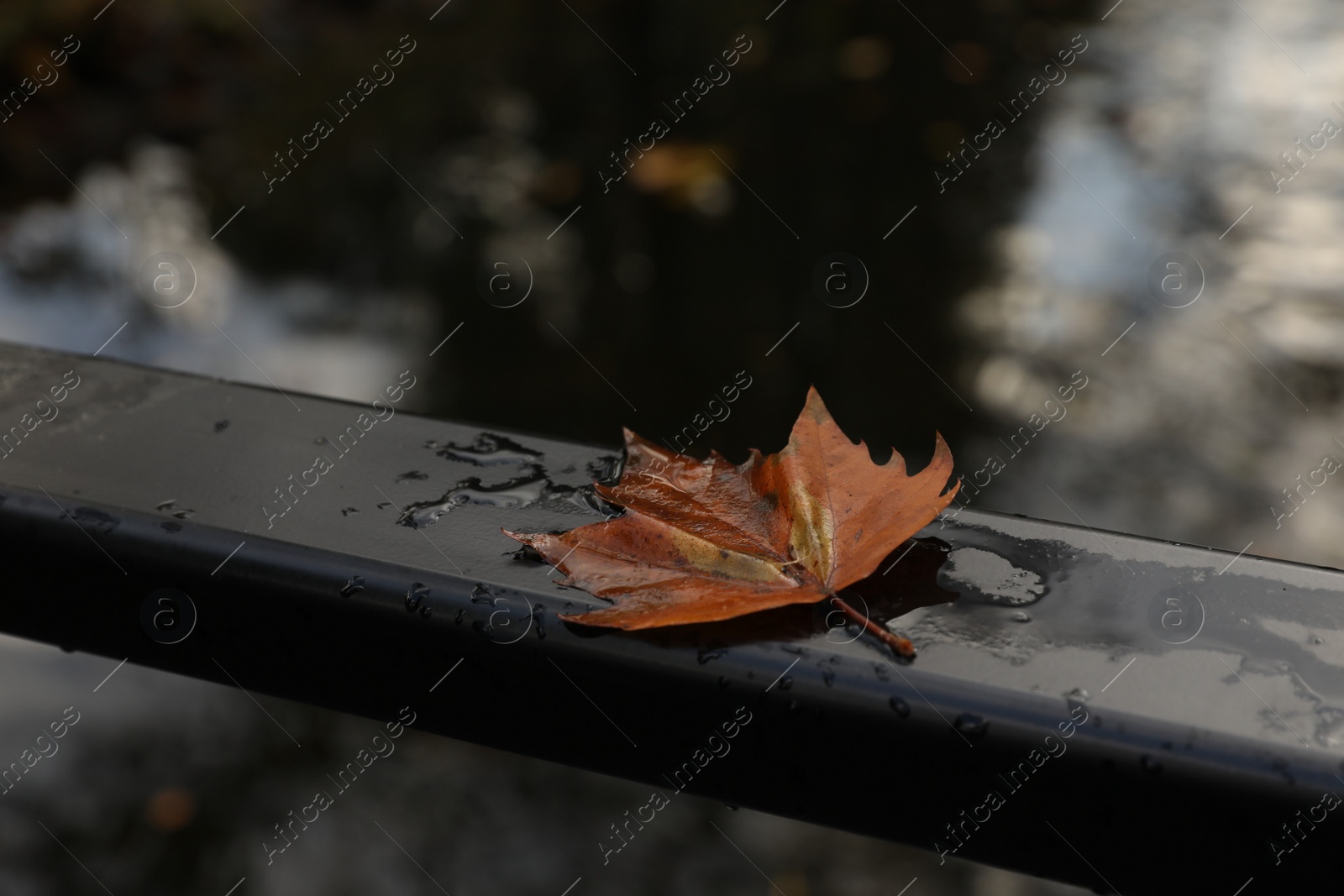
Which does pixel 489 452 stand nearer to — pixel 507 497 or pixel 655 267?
pixel 507 497

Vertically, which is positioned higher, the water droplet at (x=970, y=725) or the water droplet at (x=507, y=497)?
the water droplet at (x=507, y=497)

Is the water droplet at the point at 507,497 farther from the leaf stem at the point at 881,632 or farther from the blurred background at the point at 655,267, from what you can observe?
the blurred background at the point at 655,267

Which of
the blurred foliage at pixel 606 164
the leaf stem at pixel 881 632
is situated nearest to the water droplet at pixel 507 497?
the leaf stem at pixel 881 632

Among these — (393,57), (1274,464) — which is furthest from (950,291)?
(393,57)

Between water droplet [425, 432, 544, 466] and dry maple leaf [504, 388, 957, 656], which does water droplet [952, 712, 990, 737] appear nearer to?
dry maple leaf [504, 388, 957, 656]

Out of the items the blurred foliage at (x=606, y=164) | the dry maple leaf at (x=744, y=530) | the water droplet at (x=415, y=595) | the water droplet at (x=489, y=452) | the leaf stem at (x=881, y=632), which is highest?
the blurred foliage at (x=606, y=164)

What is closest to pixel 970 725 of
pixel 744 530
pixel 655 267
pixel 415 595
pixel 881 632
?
pixel 881 632

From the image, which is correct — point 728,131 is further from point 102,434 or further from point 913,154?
point 102,434
